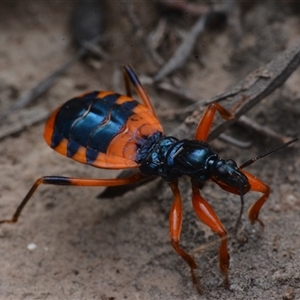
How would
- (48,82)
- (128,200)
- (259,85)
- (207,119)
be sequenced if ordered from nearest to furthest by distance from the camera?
(207,119), (259,85), (128,200), (48,82)

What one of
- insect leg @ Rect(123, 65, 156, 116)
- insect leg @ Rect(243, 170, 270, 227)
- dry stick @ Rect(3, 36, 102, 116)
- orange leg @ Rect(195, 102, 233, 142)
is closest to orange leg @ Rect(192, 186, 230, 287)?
insect leg @ Rect(243, 170, 270, 227)

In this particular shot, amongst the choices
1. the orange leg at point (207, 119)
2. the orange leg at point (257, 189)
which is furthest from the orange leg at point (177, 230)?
the orange leg at point (207, 119)

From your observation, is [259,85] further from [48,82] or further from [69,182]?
[48,82]

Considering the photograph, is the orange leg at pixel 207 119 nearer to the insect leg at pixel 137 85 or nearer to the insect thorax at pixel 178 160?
the insect thorax at pixel 178 160

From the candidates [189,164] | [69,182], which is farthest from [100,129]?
[189,164]

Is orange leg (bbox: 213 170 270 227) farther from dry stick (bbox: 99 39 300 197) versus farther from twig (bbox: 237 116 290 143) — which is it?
twig (bbox: 237 116 290 143)

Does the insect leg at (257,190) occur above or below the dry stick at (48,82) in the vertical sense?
above

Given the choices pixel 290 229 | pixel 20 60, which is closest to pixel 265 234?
pixel 290 229

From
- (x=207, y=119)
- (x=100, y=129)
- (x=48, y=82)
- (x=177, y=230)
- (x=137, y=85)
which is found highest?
(x=207, y=119)
